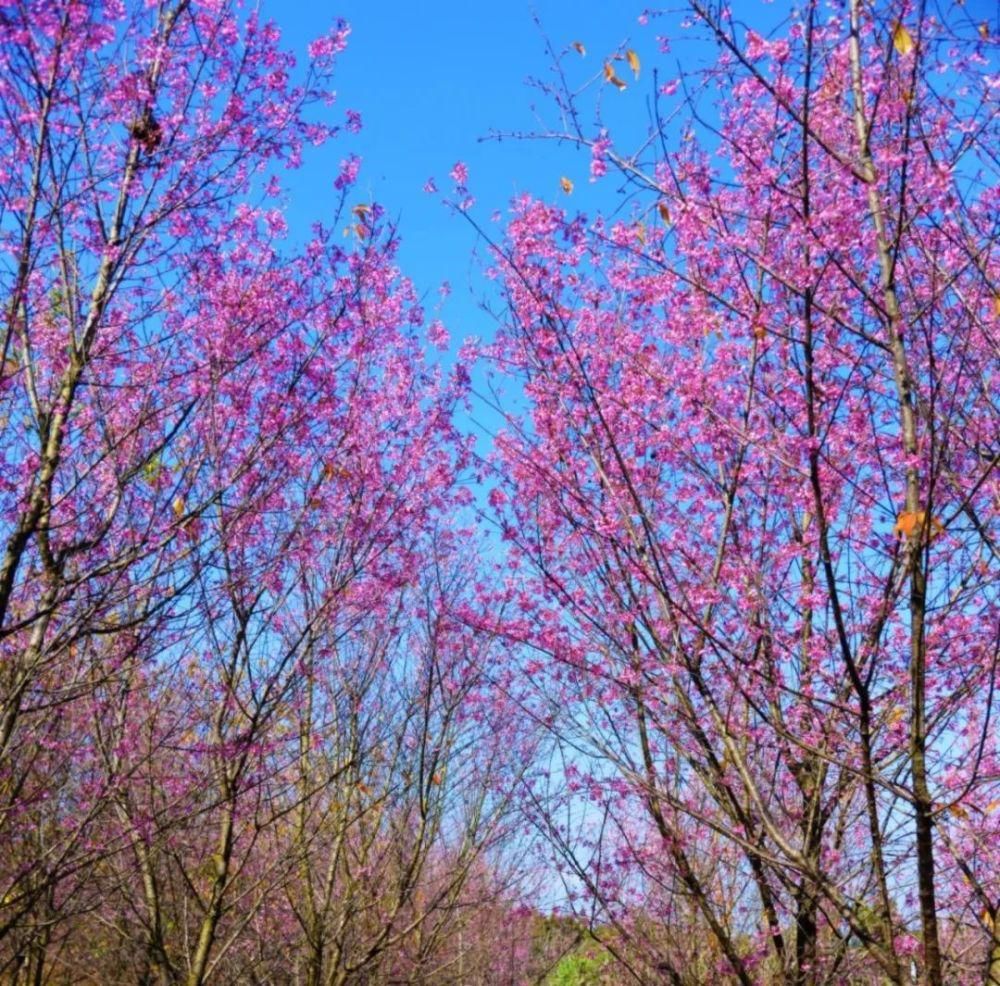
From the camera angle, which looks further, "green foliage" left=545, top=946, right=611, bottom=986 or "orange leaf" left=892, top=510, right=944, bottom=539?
"green foliage" left=545, top=946, right=611, bottom=986

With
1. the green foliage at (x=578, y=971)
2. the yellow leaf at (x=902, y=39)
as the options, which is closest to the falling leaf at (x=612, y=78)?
the yellow leaf at (x=902, y=39)

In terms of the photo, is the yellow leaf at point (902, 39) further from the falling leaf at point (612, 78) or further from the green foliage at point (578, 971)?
the green foliage at point (578, 971)

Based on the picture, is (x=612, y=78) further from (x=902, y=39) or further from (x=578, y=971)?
(x=578, y=971)

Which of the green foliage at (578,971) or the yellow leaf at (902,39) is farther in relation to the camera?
the green foliage at (578,971)

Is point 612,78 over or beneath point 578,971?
over

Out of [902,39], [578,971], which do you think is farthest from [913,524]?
[578,971]

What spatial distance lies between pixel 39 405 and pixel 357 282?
2.18 metres

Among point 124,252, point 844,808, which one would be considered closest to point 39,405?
point 124,252

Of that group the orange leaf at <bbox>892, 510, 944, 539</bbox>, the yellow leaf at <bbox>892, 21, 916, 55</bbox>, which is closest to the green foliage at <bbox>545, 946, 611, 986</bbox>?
the orange leaf at <bbox>892, 510, 944, 539</bbox>

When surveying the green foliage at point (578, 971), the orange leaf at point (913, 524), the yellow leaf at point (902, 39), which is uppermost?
the yellow leaf at point (902, 39)

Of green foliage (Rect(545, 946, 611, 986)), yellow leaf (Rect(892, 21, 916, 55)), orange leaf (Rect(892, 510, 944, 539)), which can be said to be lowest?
green foliage (Rect(545, 946, 611, 986))

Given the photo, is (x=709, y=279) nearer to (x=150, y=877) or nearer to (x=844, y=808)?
(x=844, y=808)

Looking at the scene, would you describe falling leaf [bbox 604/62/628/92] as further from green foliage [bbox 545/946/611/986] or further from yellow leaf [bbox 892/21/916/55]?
green foliage [bbox 545/946/611/986]

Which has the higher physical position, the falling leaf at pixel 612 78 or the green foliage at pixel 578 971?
the falling leaf at pixel 612 78
